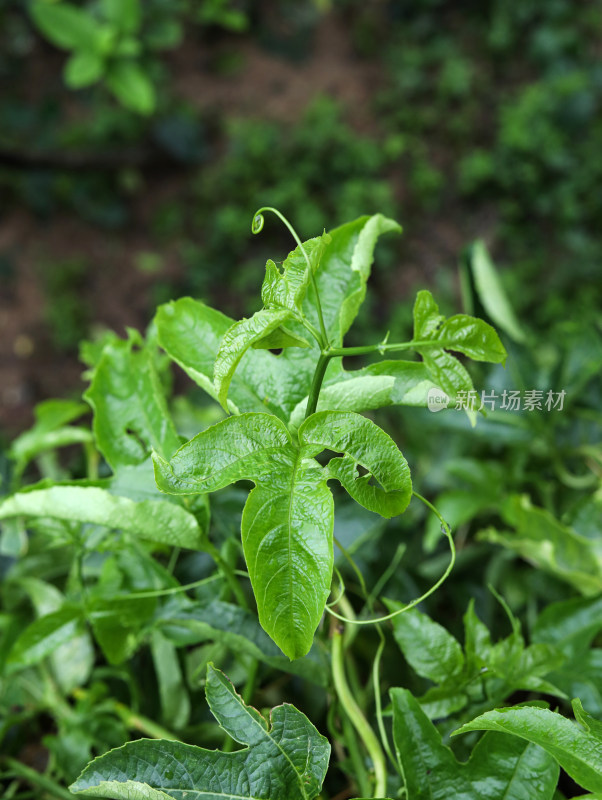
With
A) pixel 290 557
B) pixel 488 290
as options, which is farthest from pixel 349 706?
pixel 488 290

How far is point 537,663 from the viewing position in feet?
1.70

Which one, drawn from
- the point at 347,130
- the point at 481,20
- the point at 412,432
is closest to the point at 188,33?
the point at 347,130

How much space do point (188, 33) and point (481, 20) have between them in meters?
1.21

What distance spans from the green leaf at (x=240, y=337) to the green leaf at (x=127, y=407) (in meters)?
0.16

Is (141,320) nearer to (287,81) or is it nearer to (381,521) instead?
(287,81)

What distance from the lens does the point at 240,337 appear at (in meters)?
0.38

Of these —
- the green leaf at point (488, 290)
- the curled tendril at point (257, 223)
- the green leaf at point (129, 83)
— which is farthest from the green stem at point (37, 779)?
the green leaf at point (129, 83)

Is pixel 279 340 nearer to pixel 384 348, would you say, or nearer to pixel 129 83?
pixel 384 348

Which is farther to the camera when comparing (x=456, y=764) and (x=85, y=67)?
(x=85, y=67)

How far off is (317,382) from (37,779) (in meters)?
0.46

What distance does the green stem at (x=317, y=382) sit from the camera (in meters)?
0.40

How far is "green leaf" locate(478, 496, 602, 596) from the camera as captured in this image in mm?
644

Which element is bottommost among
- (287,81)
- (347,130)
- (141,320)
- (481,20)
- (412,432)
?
(412,432)

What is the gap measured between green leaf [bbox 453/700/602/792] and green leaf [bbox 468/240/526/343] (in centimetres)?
50
